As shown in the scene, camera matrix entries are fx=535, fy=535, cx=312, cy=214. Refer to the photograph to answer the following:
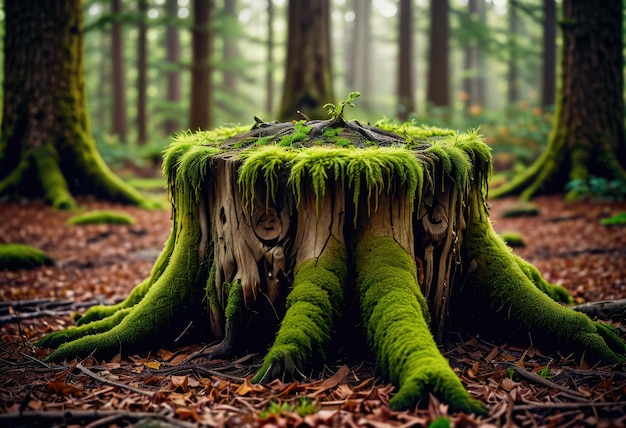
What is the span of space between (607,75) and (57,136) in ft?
35.9

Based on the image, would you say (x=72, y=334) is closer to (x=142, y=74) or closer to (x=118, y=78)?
(x=142, y=74)

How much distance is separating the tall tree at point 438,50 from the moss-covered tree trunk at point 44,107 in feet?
41.2

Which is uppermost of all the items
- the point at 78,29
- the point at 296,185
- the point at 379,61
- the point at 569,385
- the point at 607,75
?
the point at 379,61

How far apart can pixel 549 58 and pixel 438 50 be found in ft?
13.9

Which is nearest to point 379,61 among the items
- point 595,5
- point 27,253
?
point 595,5

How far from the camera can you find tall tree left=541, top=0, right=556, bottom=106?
1978 centimetres

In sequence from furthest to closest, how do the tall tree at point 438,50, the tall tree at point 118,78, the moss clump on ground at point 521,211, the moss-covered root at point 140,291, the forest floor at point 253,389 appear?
the tall tree at point 118,78 < the tall tree at point 438,50 < the moss clump on ground at point 521,211 < the moss-covered root at point 140,291 < the forest floor at point 253,389

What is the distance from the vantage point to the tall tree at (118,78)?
22.8m

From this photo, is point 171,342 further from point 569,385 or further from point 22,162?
point 22,162

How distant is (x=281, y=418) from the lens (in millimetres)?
2607

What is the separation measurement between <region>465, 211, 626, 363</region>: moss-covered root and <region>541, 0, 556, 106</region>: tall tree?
17.6 m

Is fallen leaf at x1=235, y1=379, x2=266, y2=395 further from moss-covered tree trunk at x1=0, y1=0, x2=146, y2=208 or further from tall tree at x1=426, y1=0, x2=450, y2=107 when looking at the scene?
tall tree at x1=426, y1=0, x2=450, y2=107

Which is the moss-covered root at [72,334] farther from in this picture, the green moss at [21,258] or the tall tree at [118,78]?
the tall tree at [118,78]

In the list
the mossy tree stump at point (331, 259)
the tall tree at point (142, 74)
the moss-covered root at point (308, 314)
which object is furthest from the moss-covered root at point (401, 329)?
the tall tree at point (142, 74)
